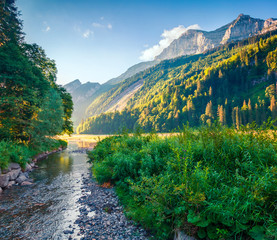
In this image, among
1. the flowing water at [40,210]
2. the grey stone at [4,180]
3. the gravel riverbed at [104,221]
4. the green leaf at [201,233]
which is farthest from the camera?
the grey stone at [4,180]

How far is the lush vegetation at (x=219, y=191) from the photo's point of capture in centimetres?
354

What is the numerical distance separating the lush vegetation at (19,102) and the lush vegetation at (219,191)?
1559cm

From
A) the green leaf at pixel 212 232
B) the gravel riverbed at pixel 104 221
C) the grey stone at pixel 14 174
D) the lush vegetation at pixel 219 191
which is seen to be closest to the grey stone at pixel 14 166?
the grey stone at pixel 14 174

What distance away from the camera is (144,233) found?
5383 millimetres

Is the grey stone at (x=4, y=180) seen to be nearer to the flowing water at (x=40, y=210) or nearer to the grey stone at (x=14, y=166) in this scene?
the flowing water at (x=40, y=210)

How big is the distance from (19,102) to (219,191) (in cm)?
2506

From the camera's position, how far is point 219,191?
436 centimetres

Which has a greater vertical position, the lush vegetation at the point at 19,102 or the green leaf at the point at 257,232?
the lush vegetation at the point at 19,102

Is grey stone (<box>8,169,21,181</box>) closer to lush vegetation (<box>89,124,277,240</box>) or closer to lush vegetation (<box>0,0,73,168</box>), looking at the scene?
lush vegetation (<box>0,0,73,168</box>)

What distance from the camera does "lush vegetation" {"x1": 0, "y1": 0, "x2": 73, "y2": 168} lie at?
61.1 ft

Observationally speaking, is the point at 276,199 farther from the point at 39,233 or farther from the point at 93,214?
the point at 39,233

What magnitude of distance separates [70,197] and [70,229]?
386 cm

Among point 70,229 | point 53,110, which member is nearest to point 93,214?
point 70,229

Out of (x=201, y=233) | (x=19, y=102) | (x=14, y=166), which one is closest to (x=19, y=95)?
(x=19, y=102)
